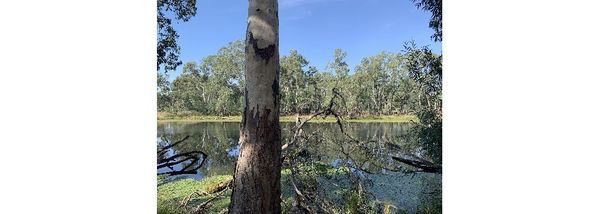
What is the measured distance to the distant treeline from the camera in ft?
7.43

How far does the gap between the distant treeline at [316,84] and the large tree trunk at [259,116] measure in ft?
1.92

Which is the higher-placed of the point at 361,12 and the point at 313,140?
the point at 361,12

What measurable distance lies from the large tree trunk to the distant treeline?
0.59 m

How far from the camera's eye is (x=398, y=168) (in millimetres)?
2594

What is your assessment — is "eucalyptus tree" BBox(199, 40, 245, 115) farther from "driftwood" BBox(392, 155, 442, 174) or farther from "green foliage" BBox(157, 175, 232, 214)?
"driftwood" BBox(392, 155, 442, 174)

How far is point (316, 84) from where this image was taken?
2.60m

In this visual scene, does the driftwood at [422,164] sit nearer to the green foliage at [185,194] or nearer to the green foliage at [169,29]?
the green foliage at [185,194]

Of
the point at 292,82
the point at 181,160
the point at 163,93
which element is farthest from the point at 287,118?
the point at 181,160

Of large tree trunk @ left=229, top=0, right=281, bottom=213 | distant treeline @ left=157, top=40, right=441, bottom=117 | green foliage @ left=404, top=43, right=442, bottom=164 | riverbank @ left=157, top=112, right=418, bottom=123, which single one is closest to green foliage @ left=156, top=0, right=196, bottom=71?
distant treeline @ left=157, top=40, right=441, bottom=117
